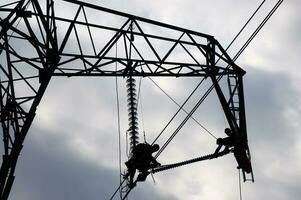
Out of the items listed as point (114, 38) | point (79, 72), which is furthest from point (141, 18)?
point (79, 72)

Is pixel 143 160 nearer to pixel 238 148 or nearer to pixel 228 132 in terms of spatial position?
pixel 228 132

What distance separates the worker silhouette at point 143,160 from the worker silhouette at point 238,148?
6.87ft

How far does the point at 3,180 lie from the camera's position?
14.7 meters

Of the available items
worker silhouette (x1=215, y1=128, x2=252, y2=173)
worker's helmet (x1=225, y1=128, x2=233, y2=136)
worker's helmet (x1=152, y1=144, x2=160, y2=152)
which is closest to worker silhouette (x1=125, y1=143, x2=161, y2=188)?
worker's helmet (x1=152, y1=144, x2=160, y2=152)

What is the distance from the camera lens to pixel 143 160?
17734 mm

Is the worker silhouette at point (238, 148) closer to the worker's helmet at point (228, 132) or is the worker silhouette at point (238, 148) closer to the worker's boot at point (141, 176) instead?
the worker's helmet at point (228, 132)

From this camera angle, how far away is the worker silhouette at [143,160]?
57.9ft

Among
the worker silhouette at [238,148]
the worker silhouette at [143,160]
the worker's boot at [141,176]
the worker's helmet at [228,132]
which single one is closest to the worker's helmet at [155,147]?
the worker silhouette at [143,160]

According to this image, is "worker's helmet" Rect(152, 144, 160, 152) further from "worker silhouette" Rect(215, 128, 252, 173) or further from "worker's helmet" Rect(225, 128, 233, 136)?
"worker's helmet" Rect(225, 128, 233, 136)

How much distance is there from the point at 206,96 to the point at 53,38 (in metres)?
4.86

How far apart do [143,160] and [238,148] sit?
10.1 feet

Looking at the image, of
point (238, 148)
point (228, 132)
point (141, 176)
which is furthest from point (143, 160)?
point (238, 148)

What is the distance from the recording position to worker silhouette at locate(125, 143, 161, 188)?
57.9 ft

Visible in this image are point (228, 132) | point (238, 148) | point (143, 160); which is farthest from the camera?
point (143, 160)
